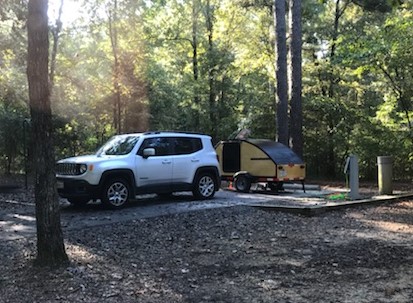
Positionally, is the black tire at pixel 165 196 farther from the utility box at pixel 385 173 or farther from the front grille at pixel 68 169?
the utility box at pixel 385 173

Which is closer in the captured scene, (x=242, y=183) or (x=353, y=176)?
(x=353, y=176)

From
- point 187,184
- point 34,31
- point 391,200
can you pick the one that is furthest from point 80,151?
point 34,31

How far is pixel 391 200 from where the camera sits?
42.7ft

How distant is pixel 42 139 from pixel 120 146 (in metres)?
5.99

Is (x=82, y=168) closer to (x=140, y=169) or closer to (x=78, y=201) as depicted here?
(x=78, y=201)

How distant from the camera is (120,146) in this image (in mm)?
11867

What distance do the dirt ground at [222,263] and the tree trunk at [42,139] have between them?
353 mm

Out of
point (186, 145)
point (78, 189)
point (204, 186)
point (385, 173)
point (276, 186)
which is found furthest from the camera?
point (276, 186)

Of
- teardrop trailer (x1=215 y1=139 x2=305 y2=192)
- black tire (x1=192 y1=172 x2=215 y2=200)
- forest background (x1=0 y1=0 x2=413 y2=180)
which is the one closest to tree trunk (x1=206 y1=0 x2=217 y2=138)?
forest background (x1=0 y1=0 x2=413 y2=180)

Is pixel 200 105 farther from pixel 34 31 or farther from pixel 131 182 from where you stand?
pixel 34 31

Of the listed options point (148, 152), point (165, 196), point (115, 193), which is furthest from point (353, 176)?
point (115, 193)

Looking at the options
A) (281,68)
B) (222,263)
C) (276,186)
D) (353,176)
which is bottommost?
(222,263)

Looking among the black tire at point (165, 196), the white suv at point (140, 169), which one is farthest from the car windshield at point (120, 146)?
the black tire at point (165, 196)

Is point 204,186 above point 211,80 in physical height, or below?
below
